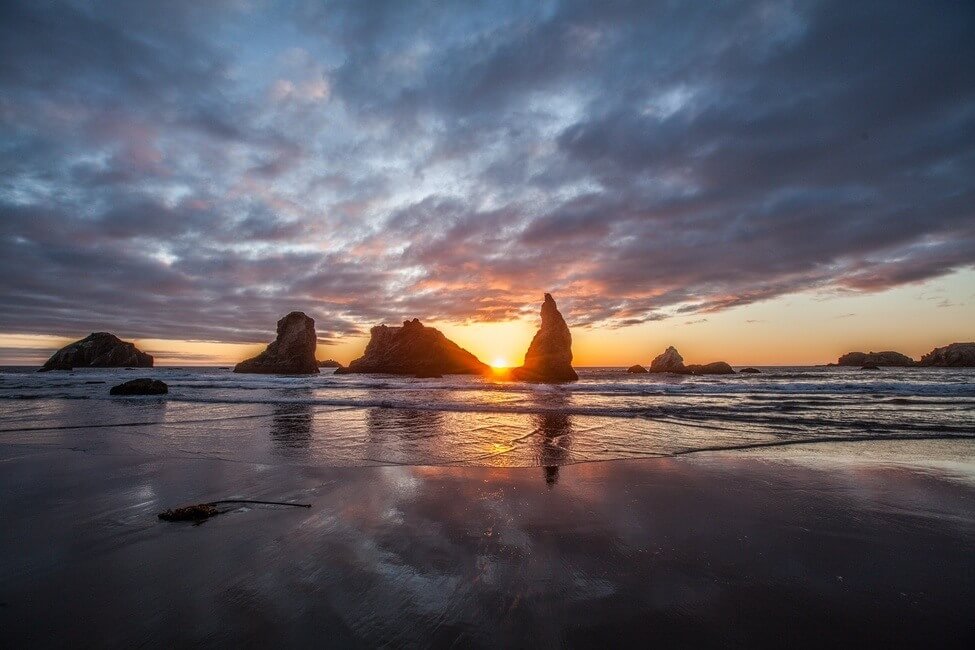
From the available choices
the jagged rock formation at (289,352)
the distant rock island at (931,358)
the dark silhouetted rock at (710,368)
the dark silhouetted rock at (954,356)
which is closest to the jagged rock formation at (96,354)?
the jagged rock formation at (289,352)

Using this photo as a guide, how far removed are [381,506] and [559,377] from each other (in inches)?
1531

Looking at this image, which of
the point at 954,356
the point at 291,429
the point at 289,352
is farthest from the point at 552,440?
the point at 954,356

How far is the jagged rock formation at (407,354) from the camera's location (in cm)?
7244

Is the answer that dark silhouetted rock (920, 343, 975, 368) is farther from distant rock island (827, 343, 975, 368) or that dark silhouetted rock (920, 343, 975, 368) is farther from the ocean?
the ocean

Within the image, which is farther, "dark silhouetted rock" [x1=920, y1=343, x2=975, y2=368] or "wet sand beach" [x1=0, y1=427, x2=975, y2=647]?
"dark silhouetted rock" [x1=920, y1=343, x2=975, y2=368]

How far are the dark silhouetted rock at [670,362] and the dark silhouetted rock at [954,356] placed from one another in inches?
1674

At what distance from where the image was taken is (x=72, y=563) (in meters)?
3.11

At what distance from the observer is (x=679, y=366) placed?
63.8 meters

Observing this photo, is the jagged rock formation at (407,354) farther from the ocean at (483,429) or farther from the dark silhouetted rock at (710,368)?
the ocean at (483,429)

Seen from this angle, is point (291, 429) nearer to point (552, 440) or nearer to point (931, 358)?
point (552, 440)

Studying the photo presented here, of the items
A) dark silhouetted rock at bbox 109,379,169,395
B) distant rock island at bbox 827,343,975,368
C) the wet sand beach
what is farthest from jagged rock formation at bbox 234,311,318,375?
distant rock island at bbox 827,343,975,368

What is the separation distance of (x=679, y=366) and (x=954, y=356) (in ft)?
143

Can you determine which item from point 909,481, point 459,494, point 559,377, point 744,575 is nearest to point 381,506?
point 459,494

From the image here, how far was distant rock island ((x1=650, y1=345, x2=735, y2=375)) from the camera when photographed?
198 ft
